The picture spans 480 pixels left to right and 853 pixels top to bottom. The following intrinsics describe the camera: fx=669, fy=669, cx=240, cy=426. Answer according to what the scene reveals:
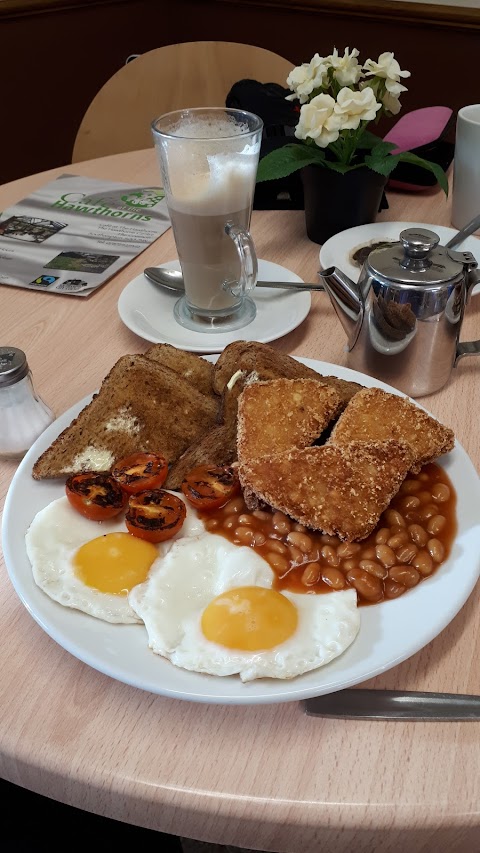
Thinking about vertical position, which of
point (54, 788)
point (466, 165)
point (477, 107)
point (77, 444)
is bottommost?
point (54, 788)

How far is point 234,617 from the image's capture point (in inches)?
31.5

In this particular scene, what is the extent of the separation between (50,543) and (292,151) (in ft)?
4.17

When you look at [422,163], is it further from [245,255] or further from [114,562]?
[114,562]

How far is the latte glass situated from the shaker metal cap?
499 mm

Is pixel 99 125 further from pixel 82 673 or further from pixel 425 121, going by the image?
pixel 82 673

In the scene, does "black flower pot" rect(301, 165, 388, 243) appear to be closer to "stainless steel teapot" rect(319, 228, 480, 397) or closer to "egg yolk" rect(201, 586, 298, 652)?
"stainless steel teapot" rect(319, 228, 480, 397)

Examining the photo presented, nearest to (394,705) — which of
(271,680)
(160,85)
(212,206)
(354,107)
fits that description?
(271,680)

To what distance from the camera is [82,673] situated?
846 millimetres

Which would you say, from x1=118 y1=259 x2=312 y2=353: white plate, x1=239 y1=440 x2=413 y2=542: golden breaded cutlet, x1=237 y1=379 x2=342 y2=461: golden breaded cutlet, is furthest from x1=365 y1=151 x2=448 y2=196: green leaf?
x1=239 y1=440 x2=413 y2=542: golden breaded cutlet

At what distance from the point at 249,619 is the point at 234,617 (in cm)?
2

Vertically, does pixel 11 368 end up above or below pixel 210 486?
above

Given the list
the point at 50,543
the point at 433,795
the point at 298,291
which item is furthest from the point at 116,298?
the point at 433,795

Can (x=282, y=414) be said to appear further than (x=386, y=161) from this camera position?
No

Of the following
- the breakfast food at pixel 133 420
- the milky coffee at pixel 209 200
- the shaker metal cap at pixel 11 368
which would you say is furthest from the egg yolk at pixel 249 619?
the milky coffee at pixel 209 200
